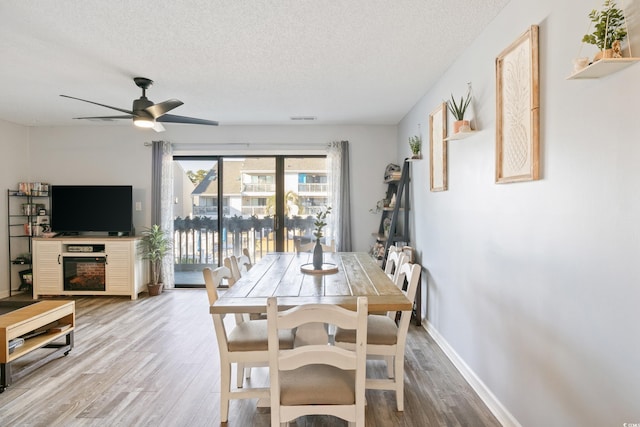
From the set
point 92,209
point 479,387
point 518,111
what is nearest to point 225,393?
point 479,387

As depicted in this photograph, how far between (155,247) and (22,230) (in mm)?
2105

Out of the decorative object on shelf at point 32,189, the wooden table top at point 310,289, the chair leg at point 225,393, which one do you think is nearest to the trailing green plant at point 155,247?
the decorative object on shelf at point 32,189

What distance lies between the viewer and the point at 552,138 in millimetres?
1699

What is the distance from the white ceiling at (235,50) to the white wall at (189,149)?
103 cm

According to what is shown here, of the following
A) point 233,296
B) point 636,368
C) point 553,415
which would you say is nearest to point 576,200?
point 636,368

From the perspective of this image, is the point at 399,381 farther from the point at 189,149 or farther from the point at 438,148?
the point at 189,149

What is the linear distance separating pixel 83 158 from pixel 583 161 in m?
6.25

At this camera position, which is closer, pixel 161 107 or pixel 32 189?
pixel 161 107

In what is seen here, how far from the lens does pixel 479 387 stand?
2467 mm

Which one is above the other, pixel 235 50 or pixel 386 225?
pixel 235 50

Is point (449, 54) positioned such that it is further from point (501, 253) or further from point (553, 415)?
point (553, 415)

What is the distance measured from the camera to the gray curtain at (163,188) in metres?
5.37

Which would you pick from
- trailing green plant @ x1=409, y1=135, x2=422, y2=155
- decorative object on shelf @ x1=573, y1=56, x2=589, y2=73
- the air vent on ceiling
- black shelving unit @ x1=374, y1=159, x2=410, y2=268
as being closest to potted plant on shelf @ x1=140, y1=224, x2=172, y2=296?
the air vent on ceiling

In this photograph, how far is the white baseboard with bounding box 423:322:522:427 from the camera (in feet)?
6.91
